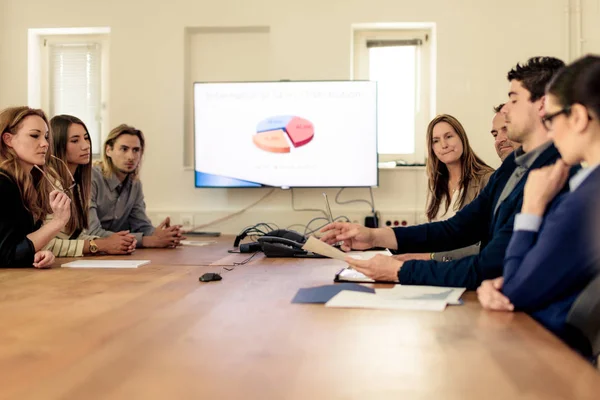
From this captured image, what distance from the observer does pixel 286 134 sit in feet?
13.3

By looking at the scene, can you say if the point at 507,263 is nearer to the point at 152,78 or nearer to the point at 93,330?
the point at 93,330

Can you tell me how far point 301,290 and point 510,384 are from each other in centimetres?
76

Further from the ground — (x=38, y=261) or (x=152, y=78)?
(x=152, y=78)

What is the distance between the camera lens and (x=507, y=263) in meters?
1.27

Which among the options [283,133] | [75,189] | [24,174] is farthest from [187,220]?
[24,174]

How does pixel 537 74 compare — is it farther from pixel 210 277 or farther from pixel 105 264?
pixel 105 264

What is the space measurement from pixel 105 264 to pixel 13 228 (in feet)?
1.05

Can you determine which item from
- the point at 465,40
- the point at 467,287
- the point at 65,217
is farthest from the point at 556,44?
the point at 65,217

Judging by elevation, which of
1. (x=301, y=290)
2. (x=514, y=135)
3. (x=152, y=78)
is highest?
(x=152, y=78)

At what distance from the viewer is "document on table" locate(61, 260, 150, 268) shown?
1.95 meters

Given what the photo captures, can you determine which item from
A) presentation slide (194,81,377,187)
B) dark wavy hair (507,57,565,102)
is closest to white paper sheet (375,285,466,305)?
dark wavy hair (507,57,565,102)

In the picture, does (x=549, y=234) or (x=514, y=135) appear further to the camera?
(x=514, y=135)

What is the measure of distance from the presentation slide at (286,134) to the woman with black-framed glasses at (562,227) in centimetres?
272

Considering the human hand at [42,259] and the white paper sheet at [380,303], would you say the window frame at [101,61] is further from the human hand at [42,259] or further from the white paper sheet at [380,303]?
the white paper sheet at [380,303]
